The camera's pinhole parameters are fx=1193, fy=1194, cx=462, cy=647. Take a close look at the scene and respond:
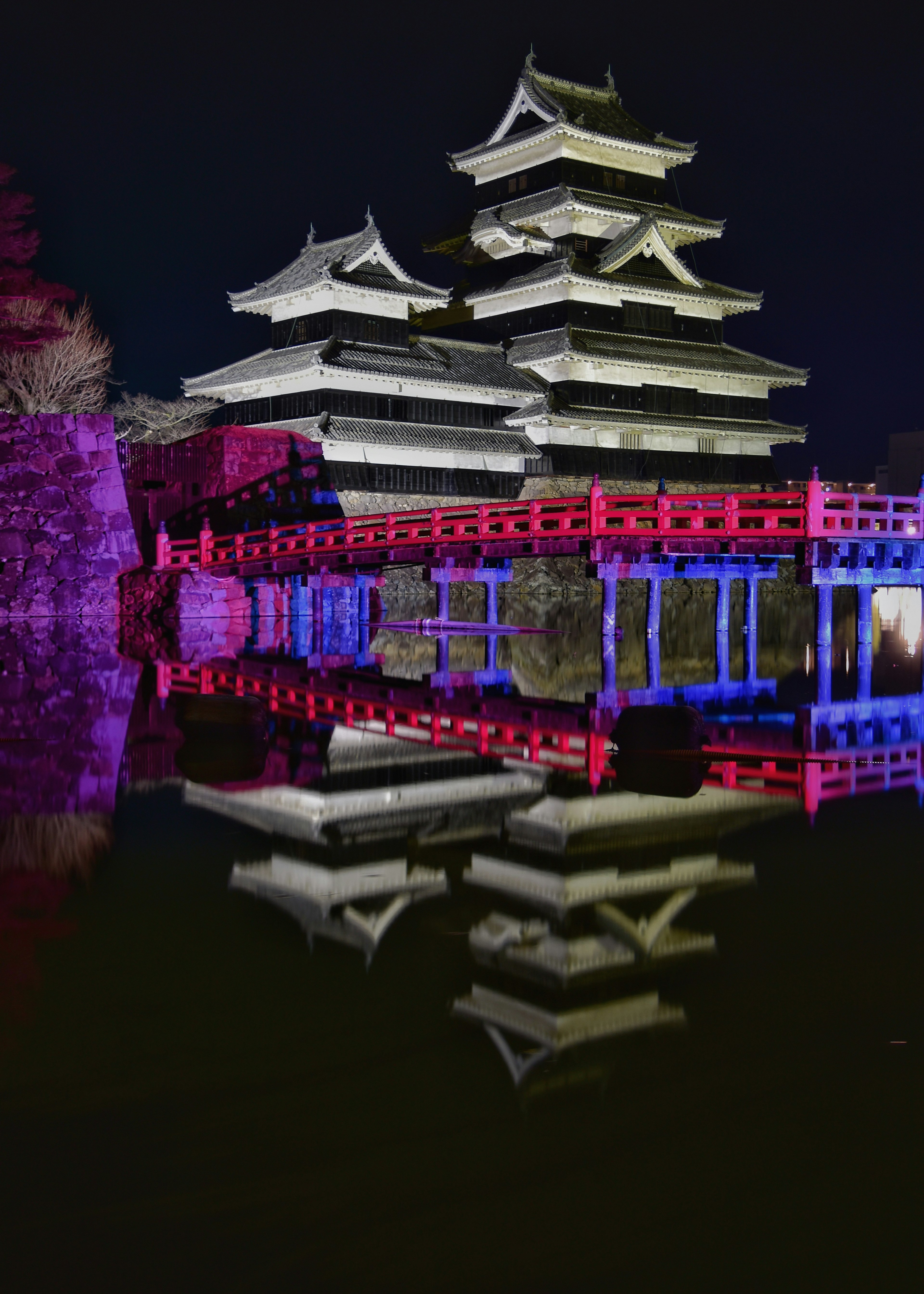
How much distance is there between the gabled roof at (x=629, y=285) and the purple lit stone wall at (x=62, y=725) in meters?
29.2

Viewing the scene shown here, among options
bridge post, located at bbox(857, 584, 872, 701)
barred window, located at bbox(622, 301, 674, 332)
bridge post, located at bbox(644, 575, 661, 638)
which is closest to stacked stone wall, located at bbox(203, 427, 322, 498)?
bridge post, located at bbox(644, 575, 661, 638)

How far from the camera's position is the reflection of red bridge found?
10062 millimetres

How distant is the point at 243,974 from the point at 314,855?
2.17 metres

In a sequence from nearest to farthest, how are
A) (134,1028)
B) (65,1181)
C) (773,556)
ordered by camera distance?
(65,1181) → (134,1028) → (773,556)

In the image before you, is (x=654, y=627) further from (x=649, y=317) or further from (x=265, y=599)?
(x=649, y=317)

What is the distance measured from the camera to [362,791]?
9.41m

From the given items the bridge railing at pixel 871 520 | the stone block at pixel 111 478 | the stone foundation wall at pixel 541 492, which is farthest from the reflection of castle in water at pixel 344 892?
the stone foundation wall at pixel 541 492

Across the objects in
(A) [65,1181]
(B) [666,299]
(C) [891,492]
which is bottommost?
(A) [65,1181]

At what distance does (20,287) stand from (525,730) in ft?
86.9

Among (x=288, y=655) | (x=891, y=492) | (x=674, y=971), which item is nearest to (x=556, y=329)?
(x=288, y=655)

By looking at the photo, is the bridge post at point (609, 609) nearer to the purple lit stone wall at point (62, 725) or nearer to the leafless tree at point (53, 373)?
the purple lit stone wall at point (62, 725)

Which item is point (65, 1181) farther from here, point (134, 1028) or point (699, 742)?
point (699, 742)

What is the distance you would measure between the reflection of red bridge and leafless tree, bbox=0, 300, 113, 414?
912 inches

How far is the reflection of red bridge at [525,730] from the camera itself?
10.1 meters
